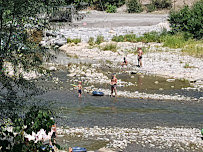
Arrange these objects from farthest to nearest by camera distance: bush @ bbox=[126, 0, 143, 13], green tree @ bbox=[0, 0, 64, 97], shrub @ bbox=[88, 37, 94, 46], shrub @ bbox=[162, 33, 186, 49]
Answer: bush @ bbox=[126, 0, 143, 13]
shrub @ bbox=[88, 37, 94, 46]
shrub @ bbox=[162, 33, 186, 49]
green tree @ bbox=[0, 0, 64, 97]

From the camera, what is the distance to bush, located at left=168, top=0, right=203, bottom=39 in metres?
40.5

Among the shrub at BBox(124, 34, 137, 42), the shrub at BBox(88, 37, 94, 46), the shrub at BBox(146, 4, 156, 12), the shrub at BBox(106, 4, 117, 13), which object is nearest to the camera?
the shrub at BBox(88, 37, 94, 46)

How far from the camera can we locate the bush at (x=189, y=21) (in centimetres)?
4053

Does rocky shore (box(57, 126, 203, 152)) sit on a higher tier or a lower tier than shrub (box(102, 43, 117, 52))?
lower

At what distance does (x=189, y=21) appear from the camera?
1610 inches

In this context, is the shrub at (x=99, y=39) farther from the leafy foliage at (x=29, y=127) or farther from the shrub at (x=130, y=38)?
the leafy foliage at (x=29, y=127)

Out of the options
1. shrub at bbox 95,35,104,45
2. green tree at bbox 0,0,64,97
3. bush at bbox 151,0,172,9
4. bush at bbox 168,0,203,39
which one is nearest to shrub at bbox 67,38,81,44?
shrub at bbox 95,35,104,45

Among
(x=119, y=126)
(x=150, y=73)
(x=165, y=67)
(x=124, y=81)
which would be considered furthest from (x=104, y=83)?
(x=119, y=126)

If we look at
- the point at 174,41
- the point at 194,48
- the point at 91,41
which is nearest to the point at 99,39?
the point at 91,41

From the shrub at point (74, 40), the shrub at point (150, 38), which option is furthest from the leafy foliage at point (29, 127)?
the shrub at point (74, 40)

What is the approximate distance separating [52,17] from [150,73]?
69.5ft

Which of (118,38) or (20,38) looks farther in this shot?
(118,38)

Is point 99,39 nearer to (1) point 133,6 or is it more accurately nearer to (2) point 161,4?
(1) point 133,6

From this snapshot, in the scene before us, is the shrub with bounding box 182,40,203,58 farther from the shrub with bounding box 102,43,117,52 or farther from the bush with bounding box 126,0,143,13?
the bush with bounding box 126,0,143,13
